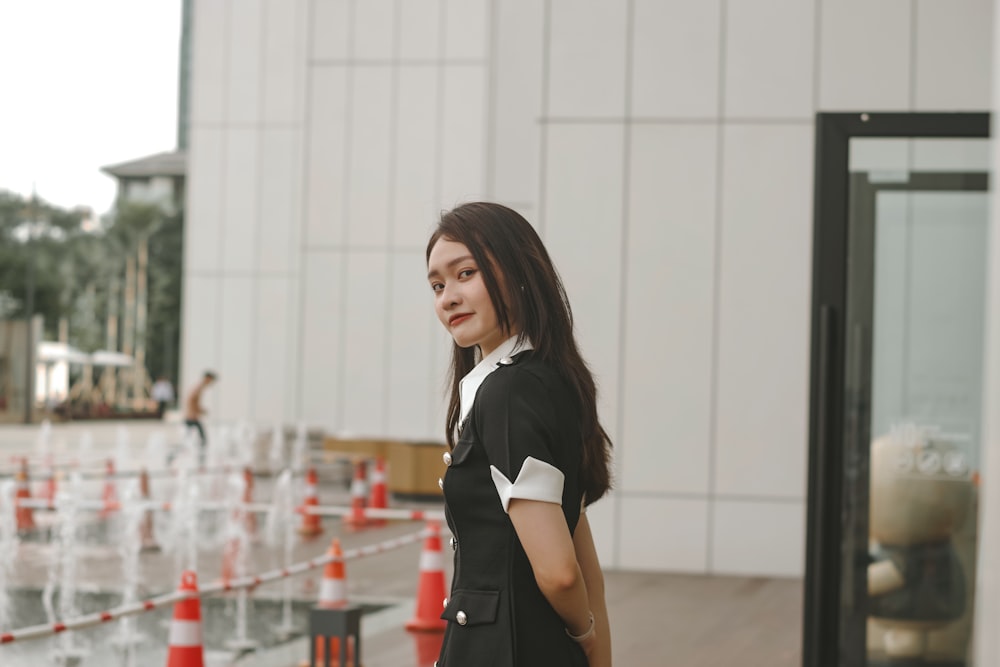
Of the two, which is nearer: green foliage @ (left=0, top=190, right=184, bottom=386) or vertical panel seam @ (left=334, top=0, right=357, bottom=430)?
vertical panel seam @ (left=334, top=0, right=357, bottom=430)

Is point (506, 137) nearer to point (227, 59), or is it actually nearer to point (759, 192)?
point (759, 192)

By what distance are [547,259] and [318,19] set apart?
26.6 m

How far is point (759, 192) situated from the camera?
11.7m

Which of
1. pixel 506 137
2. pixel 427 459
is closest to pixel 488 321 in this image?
pixel 506 137

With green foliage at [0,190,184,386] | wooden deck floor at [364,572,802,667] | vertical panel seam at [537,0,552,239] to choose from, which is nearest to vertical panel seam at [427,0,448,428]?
vertical panel seam at [537,0,552,239]

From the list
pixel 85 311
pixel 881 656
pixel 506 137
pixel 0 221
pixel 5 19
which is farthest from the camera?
pixel 85 311

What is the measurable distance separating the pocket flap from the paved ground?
18.1 feet

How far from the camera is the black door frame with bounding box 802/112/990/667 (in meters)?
5.84

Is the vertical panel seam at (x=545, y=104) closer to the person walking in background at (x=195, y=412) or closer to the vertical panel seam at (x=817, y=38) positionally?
the vertical panel seam at (x=817, y=38)

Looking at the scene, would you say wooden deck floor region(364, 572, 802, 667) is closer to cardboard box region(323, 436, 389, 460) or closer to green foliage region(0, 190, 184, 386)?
cardboard box region(323, 436, 389, 460)

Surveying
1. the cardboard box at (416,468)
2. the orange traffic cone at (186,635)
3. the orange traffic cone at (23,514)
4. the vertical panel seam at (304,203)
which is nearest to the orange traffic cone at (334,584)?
the orange traffic cone at (186,635)

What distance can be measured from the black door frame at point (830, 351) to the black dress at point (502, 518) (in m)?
3.46

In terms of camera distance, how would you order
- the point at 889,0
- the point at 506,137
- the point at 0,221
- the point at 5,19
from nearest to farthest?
the point at 889,0
the point at 506,137
the point at 5,19
the point at 0,221

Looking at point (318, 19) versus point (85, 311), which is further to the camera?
point (85, 311)
